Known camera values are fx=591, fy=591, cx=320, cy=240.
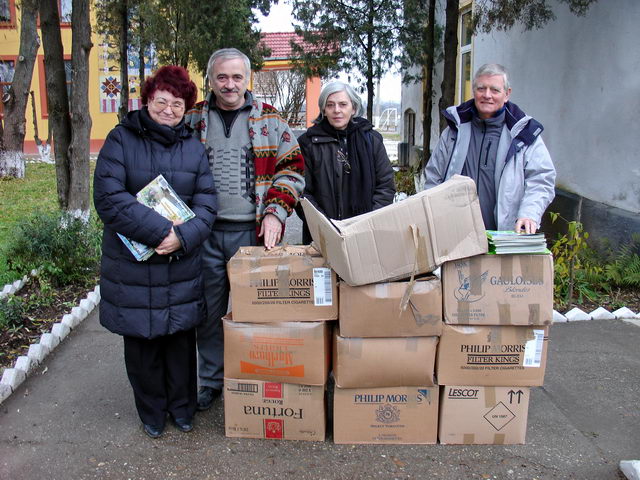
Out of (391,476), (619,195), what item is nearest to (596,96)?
(619,195)

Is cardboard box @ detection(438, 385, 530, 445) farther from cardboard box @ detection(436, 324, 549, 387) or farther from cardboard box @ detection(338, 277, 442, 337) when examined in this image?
cardboard box @ detection(338, 277, 442, 337)

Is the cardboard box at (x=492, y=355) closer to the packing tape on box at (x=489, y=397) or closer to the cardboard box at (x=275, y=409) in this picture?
the packing tape on box at (x=489, y=397)

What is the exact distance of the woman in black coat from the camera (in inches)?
136

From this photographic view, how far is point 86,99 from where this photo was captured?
Answer: 18.7ft

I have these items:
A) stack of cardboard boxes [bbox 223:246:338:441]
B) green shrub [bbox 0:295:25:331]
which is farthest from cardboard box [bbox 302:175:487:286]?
green shrub [bbox 0:295:25:331]

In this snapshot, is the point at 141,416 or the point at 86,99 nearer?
the point at 141,416

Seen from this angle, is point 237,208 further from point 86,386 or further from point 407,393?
point 86,386

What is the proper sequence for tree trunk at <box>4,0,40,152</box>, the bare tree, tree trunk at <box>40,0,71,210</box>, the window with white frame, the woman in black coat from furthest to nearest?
1. the bare tree
2. tree trunk at <box>4,0,40,152</box>
3. the window with white frame
4. tree trunk at <box>40,0,71,210</box>
5. the woman in black coat

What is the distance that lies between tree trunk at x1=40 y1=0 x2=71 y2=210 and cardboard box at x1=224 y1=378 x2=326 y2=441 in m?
3.95

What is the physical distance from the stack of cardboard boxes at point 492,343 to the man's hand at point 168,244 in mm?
1233

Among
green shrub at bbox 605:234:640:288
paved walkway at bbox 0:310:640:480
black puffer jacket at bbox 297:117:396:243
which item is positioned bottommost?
paved walkway at bbox 0:310:640:480

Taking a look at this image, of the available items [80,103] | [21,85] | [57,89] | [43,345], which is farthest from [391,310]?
[21,85]

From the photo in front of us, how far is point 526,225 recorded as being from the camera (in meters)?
2.82

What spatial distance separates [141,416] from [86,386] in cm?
75
